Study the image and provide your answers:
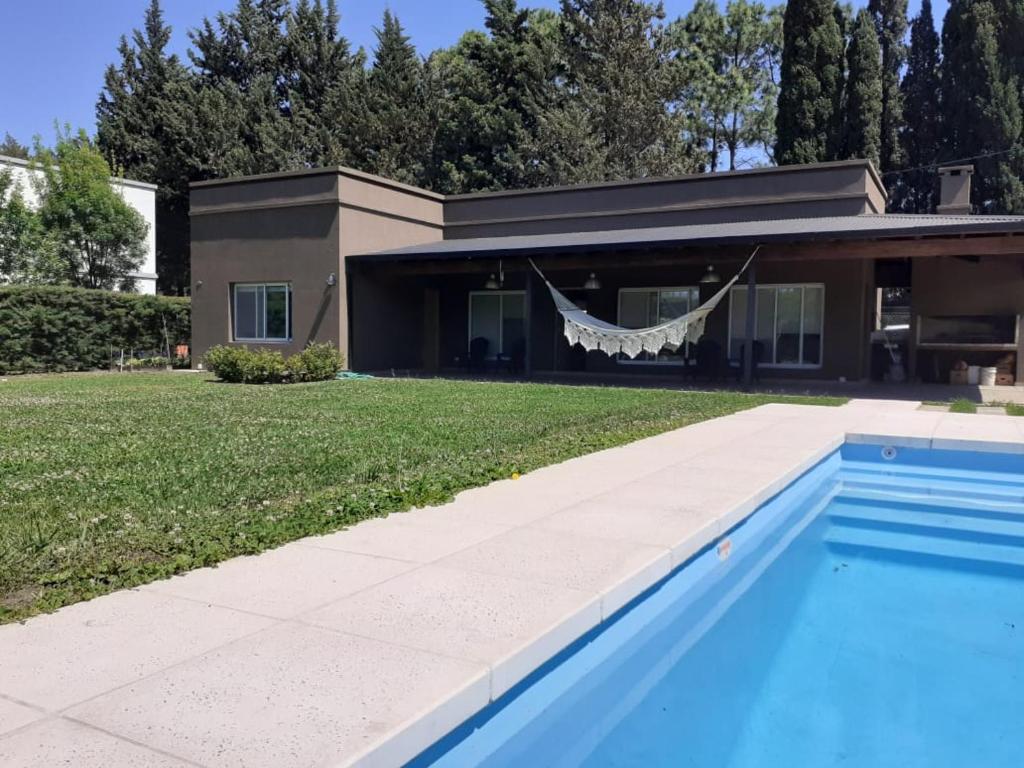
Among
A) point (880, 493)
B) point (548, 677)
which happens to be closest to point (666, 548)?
point (548, 677)

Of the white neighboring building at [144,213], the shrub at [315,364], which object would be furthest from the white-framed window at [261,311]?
the white neighboring building at [144,213]

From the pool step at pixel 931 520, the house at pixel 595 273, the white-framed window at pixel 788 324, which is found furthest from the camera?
the white-framed window at pixel 788 324

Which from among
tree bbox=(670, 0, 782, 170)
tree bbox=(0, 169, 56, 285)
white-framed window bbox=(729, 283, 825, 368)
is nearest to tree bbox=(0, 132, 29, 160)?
tree bbox=(0, 169, 56, 285)

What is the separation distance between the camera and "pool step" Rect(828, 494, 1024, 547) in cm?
616

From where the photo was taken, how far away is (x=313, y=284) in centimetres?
1758

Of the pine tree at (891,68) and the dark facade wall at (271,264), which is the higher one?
the pine tree at (891,68)

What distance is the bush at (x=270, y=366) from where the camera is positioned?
14805 mm

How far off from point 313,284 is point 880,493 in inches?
516

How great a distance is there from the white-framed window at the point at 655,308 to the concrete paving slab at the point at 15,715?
15269mm

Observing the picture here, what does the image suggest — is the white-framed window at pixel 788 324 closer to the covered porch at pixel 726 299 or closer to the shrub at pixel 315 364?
the covered porch at pixel 726 299

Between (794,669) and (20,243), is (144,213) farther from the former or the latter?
(794,669)

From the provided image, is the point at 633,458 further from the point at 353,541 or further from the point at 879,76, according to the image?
the point at 879,76

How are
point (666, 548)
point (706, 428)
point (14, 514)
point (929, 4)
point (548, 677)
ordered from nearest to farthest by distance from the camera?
1. point (548, 677)
2. point (666, 548)
3. point (14, 514)
4. point (706, 428)
5. point (929, 4)

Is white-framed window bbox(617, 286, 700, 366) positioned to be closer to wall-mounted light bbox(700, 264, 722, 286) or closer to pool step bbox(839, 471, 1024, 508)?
wall-mounted light bbox(700, 264, 722, 286)
